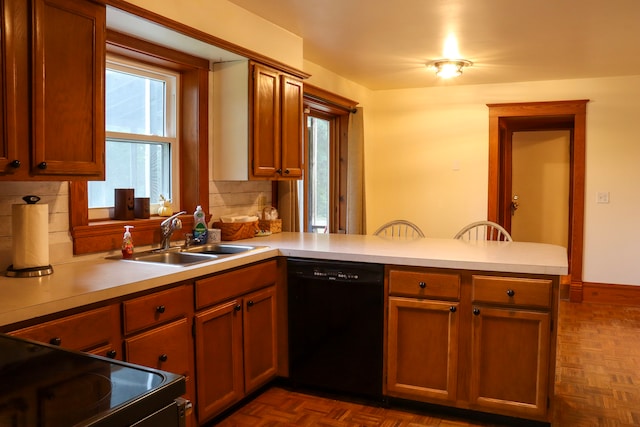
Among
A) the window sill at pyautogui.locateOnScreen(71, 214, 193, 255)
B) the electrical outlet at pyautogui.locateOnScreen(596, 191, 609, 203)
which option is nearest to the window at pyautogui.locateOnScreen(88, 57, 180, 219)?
the window sill at pyautogui.locateOnScreen(71, 214, 193, 255)

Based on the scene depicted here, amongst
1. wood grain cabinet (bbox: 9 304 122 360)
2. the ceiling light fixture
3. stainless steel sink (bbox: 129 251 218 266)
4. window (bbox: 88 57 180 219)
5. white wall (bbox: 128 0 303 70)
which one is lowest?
wood grain cabinet (bbox: 9 304 122 360)

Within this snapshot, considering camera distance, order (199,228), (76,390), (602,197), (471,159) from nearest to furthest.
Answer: (76,390) → (199,228) → (602,197) → (471,159)

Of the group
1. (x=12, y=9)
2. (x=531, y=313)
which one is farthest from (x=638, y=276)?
(x=12, y=9)

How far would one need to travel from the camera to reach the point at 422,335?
2.71 metres

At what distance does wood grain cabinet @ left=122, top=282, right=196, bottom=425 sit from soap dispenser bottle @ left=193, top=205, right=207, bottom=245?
0.79 m

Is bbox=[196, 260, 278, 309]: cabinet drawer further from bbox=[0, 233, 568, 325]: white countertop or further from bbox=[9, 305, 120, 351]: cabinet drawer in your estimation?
bbox=[9, 305, 120, 351]: cabinet drawer

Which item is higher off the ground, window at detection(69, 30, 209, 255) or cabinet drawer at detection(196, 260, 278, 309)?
window at detection(69, 30, 209, 255)

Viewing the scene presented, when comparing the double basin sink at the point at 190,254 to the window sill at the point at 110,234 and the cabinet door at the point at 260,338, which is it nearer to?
the window sill at the point at 110,234

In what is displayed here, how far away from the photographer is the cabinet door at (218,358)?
2416 millimetres

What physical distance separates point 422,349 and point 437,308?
0.78 feet

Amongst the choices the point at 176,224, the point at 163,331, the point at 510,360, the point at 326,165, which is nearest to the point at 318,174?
the point at 326,165

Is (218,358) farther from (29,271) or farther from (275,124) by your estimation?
(275,124)

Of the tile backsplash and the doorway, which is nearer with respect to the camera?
the tile backsplash

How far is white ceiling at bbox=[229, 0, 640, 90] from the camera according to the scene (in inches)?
125
